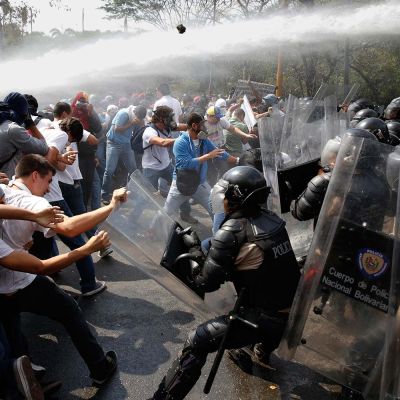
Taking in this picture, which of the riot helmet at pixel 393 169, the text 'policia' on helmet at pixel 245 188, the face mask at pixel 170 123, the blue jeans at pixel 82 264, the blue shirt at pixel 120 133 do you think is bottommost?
the blue jeans at pixel 82 264

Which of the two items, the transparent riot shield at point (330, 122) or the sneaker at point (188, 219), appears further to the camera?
the sneaker at point (188, 219)

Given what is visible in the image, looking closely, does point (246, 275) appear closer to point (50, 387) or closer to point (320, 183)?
point (320, 183)

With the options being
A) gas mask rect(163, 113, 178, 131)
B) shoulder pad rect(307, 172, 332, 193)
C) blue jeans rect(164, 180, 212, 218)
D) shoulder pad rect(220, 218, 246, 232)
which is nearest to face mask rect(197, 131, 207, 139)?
blue jeans rect(164, 180, 212, 218)

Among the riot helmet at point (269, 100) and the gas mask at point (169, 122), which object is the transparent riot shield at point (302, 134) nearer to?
the gas mask at point (169, 122)

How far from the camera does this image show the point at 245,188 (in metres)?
2.70

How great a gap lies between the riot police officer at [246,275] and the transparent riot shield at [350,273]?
16 cm

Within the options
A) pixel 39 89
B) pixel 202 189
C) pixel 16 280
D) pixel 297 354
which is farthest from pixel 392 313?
pixel 39 89

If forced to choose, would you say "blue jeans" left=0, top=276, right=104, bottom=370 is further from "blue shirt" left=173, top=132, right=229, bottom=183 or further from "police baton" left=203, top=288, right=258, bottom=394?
"blue shirt" left=173, top=132, right=229, bottom=183

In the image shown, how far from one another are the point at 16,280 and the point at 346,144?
2067 mm

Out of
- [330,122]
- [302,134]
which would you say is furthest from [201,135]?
[330,122]

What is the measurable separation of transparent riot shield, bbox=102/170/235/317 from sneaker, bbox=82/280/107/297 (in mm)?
1577

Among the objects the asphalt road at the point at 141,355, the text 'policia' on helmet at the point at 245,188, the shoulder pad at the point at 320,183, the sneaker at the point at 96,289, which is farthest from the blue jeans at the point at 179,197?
the text 'policia' on helmet at the point at 245,188

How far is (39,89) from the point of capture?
952cm

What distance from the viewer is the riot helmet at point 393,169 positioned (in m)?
2.13
